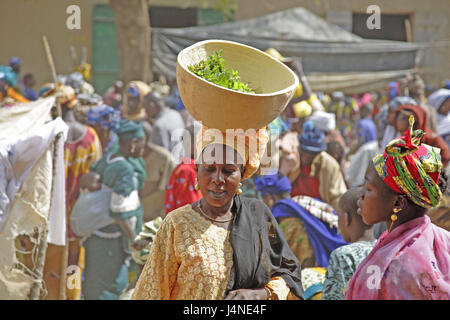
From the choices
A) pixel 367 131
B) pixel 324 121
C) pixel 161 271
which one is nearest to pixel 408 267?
pixel 161 271

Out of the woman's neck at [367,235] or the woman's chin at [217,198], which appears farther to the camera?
the woman's neck at [367,235]

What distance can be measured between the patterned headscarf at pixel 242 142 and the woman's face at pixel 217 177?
1.3 inches

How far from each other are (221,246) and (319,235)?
2.08 meters

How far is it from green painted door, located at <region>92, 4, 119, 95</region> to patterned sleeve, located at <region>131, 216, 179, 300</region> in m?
12.9

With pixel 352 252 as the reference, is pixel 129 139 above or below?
below

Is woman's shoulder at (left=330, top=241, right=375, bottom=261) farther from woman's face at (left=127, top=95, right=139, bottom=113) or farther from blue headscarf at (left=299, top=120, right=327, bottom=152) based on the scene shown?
woman's face at (left=127, top=95, right=139, bottom=113)

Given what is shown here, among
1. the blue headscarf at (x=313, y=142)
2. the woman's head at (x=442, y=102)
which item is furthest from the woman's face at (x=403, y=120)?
the woman's head at (x=442, y=102)

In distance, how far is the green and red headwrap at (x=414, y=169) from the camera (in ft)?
8.68

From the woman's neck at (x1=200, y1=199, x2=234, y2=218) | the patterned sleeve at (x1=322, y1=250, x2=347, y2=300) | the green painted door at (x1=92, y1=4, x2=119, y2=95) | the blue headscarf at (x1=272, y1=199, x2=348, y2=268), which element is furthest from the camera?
the green painted door at (x1=92, y1=4, x2=119, y2=95)

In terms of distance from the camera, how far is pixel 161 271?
291 cm

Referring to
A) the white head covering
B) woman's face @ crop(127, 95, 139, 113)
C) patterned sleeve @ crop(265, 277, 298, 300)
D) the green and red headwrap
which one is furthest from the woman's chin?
woman's face @ crop(127, 95, 139, 113)

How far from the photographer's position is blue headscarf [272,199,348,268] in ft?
15.6

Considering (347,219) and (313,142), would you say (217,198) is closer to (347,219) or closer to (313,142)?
(347,219)

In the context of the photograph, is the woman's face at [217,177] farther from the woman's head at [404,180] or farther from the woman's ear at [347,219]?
the woman's ear at [347,219]
